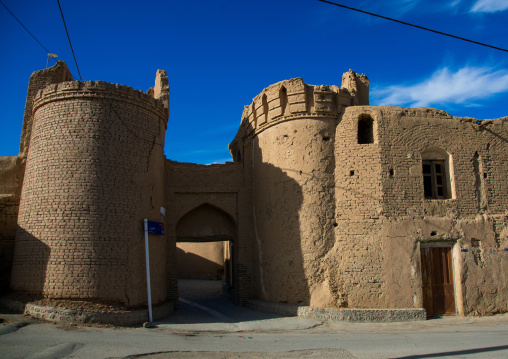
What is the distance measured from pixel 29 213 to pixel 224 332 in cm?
625

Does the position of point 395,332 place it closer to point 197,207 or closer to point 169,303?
point 169,303

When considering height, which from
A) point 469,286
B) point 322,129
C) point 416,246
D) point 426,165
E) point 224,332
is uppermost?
point 322,129

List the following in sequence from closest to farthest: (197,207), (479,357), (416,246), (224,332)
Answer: (479,357)
(224,332)
(416,246)
(197,207)

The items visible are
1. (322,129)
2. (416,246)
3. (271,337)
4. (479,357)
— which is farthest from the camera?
(322,129)

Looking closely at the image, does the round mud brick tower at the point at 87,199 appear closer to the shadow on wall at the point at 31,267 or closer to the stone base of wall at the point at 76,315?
the shadow on wall at the point at 31,267

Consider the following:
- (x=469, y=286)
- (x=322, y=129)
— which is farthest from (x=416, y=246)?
(x=322, y=129)

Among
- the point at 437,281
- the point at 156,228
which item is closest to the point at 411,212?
the point at 437,281

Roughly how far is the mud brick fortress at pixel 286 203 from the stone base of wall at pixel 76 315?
0.41m

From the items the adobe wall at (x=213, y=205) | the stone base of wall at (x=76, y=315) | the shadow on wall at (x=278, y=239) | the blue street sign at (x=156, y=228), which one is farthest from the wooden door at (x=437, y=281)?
the stone base of wall at (x=76, y=315)

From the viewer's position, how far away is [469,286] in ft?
43.9

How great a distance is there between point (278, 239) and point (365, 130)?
16.2 feet

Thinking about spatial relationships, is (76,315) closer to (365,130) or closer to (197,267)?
(365,130)

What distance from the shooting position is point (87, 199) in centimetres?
1178

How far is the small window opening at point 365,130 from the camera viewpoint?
14795 mm
